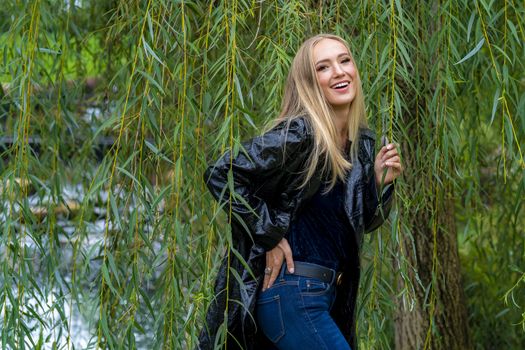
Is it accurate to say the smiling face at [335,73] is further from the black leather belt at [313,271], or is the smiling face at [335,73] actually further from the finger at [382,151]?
the black leather belt at [313,271]

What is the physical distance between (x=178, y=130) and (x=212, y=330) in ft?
1.65

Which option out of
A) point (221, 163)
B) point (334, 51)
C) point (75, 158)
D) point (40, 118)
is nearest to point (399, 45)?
point (334, 51)

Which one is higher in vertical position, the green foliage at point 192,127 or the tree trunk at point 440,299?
the green foliage at point 192,127

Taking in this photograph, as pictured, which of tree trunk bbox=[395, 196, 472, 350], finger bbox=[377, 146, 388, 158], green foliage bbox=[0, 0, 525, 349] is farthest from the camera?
tree trunk bbox=[395, 196, 472, 350]

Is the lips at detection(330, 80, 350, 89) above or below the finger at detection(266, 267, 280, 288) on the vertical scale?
above

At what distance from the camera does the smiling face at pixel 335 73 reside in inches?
86.0

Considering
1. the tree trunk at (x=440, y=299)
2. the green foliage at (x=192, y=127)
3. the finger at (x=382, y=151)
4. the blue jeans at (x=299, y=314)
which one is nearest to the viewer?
the blue jeans at (x=299, y=314)

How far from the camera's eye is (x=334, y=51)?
7.29 ft

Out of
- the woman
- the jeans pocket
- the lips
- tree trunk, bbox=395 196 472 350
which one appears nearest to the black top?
the woman

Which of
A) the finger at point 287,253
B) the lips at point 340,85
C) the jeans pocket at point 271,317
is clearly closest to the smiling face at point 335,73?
the lips at point 340,85

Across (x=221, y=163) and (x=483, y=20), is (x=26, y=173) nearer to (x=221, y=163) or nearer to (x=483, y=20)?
(x=221, y=163)

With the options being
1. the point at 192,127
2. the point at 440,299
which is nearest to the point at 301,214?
the point at 192,127

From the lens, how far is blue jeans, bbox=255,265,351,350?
2.03 metres

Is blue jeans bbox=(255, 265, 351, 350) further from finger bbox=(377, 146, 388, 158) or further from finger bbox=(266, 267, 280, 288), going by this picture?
finger bbox=(377, 146, 388, 158)
